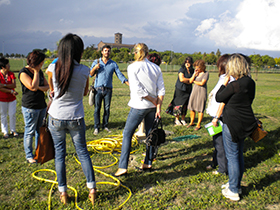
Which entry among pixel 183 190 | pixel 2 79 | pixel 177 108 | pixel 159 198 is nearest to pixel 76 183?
pixel 159 198

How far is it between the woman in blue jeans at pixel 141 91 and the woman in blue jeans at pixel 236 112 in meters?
0.94

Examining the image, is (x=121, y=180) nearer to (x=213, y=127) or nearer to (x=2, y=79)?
(x=213, y=127)

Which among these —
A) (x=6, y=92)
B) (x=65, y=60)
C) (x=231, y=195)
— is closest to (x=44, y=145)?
(x=65, y=60)

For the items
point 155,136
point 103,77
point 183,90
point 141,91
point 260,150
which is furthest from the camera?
point 183,90

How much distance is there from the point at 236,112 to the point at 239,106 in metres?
0.08

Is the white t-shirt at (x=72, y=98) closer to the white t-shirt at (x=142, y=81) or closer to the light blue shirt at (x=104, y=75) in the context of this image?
the white t-shirt at (x=142, y=81)

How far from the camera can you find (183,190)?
10.2 feet

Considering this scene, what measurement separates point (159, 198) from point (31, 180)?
1.97 metres

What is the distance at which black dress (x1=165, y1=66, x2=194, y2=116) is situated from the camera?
6.17 metres

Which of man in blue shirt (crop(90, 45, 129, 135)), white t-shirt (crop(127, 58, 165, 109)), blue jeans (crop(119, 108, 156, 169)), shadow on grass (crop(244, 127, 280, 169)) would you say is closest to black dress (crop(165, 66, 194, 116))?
man in blue shirt (crop(90, 45, 129, 135))

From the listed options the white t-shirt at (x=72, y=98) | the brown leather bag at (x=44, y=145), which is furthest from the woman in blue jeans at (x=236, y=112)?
the brown leather bag at (x=44, y=145)

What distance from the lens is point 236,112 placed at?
8.81ft

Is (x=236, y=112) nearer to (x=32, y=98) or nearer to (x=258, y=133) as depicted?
(x=258, y=133)

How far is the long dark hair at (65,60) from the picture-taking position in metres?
2.24
